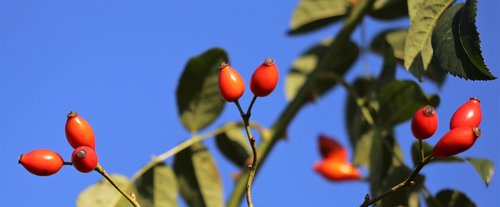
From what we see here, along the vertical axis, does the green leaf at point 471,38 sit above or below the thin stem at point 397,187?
above

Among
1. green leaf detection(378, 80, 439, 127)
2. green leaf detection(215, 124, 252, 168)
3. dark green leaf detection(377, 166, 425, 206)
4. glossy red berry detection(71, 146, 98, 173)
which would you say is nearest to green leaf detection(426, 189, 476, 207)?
dark green leaf detection(377, 166, 425, 206)

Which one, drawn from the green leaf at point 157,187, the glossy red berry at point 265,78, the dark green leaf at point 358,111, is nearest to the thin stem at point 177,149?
the green leaf at point 157,187

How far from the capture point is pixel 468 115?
1772 mm

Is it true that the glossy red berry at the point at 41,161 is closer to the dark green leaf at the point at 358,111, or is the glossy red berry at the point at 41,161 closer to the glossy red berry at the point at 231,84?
the glossy red berry at the point at 231,84

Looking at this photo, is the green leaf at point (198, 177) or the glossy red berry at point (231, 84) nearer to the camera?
the glossy red berry at point (231, 84)

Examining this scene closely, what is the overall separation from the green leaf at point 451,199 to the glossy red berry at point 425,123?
0.65m

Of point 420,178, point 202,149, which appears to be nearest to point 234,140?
point 202,149

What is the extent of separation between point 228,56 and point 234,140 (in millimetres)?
346

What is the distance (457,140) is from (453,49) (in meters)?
0.26

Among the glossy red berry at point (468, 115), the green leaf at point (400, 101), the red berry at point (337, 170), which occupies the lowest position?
the red berry at point (337, 170)

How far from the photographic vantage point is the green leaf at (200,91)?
107 inches

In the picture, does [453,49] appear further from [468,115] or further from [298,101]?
[298,101]

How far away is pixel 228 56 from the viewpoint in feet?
8.96

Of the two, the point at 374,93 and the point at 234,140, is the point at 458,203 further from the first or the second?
the point at 234,140
